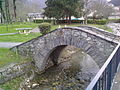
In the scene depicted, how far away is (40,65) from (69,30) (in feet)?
11.2

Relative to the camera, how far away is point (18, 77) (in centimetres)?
934

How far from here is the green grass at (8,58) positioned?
9.90 meters

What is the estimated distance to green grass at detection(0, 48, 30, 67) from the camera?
990 centimetres

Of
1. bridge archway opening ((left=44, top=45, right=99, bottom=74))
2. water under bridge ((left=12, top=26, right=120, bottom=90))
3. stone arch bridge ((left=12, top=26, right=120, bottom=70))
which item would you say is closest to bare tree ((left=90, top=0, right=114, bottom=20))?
bridge archway opening ((left=44, top=45, right=99, bottom=74))

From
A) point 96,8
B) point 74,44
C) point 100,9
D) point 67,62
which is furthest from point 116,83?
point 100,9

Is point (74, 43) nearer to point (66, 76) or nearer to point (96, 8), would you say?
point (66, 76)

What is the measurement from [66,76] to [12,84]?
3273 millimetres

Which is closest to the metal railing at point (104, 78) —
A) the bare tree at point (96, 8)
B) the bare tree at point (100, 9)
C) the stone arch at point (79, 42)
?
the stone arch at point (79, 42)

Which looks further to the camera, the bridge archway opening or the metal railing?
the bridge archway opening

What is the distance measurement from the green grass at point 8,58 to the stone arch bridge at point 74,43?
385 millimetres

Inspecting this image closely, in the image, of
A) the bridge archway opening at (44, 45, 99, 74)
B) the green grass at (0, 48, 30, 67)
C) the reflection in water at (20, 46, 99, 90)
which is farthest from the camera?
the bridge archway opening at (44, 45, 99, 74)

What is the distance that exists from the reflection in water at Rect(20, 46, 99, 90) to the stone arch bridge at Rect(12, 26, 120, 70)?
1.03m

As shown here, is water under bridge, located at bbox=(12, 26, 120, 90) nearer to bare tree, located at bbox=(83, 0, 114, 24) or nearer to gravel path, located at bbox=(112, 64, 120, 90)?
gravel path, located at bbox=(112, 64, 120, 90)

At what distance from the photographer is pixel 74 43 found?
8.97 meters
